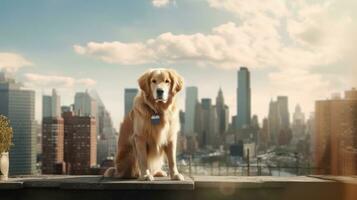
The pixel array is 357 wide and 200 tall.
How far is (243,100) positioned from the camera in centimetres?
12644

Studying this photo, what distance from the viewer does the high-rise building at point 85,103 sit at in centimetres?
10715

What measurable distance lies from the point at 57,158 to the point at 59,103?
25.7m

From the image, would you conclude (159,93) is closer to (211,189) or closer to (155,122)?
(155,122)

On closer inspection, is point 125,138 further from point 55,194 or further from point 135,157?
point 55,194

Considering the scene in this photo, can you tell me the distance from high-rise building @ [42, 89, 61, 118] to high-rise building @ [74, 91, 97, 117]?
3.82 metres

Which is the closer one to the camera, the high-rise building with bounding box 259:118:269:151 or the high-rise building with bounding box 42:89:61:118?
the high-rise building with bounding box 259:118:269:151

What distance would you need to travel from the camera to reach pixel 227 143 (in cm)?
8862

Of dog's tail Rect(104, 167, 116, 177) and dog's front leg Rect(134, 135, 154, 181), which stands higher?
dog's front leg Rect(134, 135, 154, 181)

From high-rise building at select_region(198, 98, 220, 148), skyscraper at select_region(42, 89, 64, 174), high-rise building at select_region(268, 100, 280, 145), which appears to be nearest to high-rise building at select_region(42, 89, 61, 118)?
skyscraper at select_region(42, 89, 64, 174)

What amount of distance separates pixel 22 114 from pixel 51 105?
6449 millimetres

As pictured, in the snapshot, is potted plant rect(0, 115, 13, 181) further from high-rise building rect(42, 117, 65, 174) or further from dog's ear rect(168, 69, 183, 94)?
high-rise building rect(42, 117, 65, 174)

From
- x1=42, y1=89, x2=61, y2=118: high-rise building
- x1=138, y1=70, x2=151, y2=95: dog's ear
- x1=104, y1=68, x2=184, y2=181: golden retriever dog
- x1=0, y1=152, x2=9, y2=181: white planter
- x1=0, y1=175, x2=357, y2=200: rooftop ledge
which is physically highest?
x1=42, y1=89, x2=61, y2=118: high-rise building

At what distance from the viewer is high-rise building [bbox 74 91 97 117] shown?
107 metres

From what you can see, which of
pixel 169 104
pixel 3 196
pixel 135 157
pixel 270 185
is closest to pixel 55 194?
pixel 3 196
